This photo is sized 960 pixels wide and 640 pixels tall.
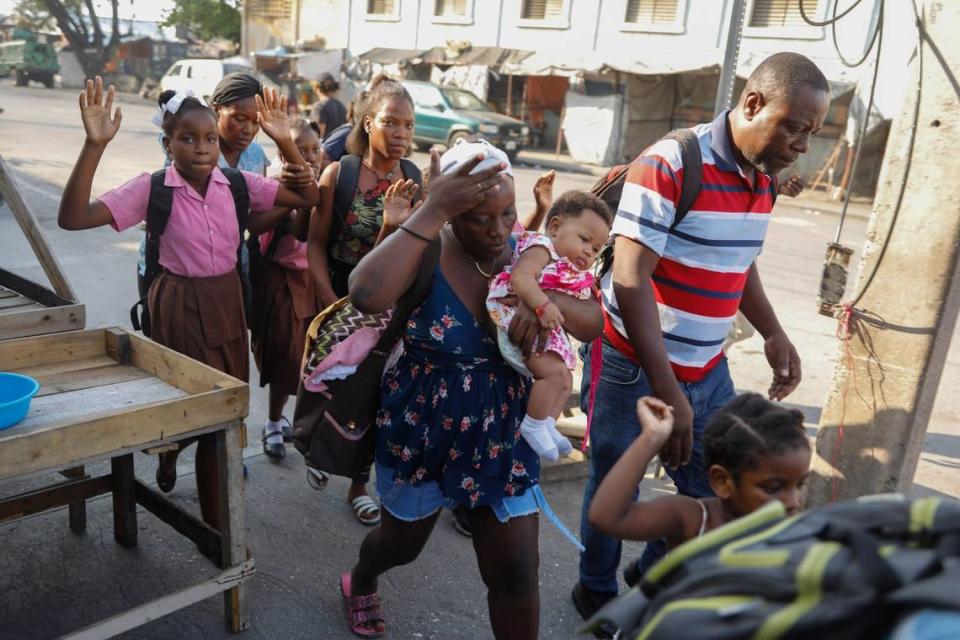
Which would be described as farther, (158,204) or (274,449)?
(274,449)

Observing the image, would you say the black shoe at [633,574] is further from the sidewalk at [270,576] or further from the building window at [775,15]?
the building window at [775,15]

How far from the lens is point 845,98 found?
17312 mm

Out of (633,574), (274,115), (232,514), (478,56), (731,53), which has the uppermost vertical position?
(478,56)

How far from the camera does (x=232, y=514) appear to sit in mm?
2594

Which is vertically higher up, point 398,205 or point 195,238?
point 398,205

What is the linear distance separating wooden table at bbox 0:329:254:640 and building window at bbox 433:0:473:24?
2228 cm

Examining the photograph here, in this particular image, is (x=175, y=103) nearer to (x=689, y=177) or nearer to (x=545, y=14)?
(x=689, y=177)

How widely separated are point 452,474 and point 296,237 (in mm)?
1716

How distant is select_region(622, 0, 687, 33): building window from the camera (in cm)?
1947

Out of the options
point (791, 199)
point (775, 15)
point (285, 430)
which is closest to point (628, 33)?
point (775, 15)

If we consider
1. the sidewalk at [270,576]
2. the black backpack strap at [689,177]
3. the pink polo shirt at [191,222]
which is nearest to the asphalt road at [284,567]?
the sidewalk at [270,576]

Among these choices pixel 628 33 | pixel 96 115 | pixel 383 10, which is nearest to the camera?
pixel 96 115

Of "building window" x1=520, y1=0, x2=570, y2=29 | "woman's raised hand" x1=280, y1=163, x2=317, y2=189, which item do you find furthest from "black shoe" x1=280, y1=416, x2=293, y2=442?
"building window" x1=520, y1=0, x2=570, y2=29

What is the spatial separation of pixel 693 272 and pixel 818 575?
1684mm
